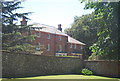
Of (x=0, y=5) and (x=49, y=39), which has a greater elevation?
(x=0, y=5)

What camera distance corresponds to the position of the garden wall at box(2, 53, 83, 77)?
1581cm

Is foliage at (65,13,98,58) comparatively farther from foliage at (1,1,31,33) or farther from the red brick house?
foliage at (1,1,31,33)

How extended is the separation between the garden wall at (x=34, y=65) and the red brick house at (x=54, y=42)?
11425 mm

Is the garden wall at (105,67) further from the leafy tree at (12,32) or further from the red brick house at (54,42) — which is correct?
the red brick house at (54,42)

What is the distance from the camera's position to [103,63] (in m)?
23.6

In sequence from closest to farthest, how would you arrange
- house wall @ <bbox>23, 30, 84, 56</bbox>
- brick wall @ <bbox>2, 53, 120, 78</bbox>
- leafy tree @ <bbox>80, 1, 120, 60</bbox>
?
leafy tree @ <bbox>80, 1, 120, 60</bbox> → brick wall @ <bbox>2, 53, 120, 78</bbox> → house wall @ <bbox>23, 30, 84, 56</bbox>

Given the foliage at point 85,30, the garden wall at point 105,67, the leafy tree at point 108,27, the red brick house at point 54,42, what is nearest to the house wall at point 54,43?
the red brick house at point 54,42

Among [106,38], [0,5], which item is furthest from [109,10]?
[0,5]

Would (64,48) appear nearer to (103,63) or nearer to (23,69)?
(103,63)

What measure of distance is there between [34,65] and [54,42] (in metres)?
20.0

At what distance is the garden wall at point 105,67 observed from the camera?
21.8m

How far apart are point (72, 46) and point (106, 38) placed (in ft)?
93.6

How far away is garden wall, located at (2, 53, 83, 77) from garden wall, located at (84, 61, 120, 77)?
8.36 ft

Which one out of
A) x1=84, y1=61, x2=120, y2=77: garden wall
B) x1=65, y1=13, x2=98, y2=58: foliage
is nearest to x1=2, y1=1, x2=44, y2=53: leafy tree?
x1=84, y1=61, x2=120, y2=77: garden wall
